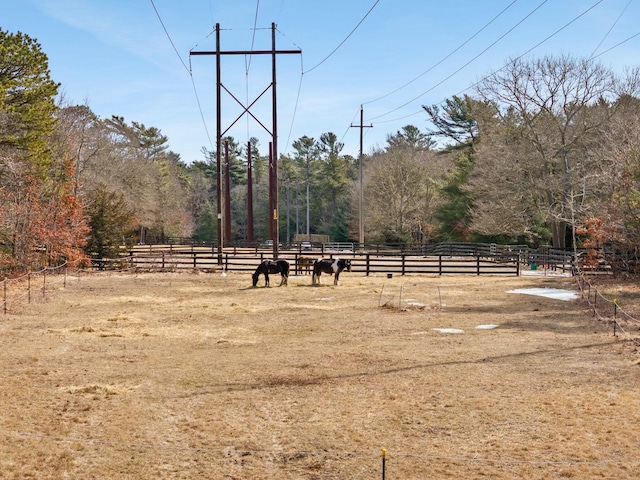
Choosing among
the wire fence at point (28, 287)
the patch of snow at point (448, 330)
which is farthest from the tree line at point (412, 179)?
the patch of snow at point (448, 330)

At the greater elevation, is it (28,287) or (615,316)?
(28,287)

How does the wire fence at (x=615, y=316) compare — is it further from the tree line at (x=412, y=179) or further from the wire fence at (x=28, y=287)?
the wire fence at (x=28, y=287)

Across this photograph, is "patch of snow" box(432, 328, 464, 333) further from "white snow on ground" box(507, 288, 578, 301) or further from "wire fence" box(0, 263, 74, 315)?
"wire fence" box(0, 263, 74, 315)

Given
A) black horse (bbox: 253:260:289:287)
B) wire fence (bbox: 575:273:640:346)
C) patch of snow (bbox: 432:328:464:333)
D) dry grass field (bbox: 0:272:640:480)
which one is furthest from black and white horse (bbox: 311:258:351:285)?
patch of snow (bbox: 432:328:464:333)

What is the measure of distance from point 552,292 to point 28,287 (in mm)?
18192

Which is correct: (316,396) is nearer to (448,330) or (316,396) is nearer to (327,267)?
(448,330)

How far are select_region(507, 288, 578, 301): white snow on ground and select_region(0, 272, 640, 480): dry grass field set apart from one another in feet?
12.1

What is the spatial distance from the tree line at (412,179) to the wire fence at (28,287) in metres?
1.13

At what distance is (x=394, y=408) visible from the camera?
8.90 meters

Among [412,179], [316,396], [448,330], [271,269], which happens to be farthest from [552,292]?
[412,179]

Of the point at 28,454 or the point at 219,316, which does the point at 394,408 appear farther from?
→ the point at 219,316

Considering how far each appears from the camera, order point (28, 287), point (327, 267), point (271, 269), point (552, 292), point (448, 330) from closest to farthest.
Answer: point (448, 330) → point (28, 287) → point (552, 292) → point (271, 269) → point (327, 267)

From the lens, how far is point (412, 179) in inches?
2621

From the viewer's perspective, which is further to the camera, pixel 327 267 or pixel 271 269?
pixel 327 267
